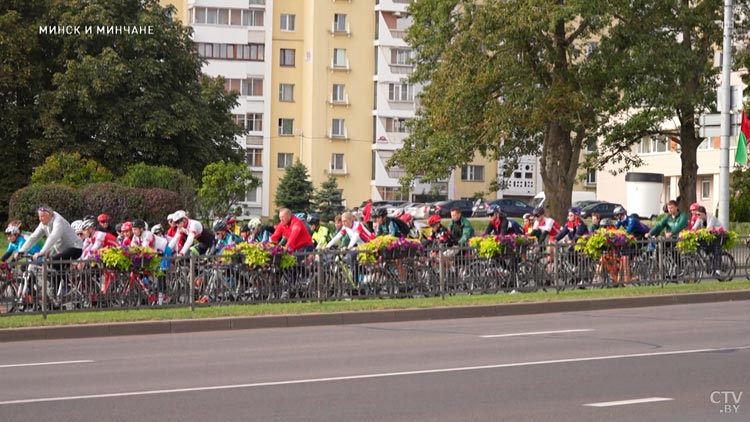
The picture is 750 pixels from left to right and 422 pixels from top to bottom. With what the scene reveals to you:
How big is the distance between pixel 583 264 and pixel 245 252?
6.66 meters

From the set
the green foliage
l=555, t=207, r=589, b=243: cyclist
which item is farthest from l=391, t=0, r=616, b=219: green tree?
l=555, t=207, r=589, b=243: cyclist

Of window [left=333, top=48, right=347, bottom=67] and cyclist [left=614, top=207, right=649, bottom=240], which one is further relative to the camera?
window [left=333, top=48, right=347, bottom=67]

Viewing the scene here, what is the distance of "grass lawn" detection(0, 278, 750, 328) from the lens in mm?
19641

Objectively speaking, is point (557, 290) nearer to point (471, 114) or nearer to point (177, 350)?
point (177, 350)

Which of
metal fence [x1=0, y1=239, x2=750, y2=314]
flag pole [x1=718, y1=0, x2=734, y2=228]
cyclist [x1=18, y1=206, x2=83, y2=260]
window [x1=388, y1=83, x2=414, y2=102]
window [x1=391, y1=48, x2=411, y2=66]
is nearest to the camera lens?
metal fence [x1=0, y1=239, x2=750, y2=314]

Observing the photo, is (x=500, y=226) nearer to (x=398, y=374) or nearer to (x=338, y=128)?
(x=398, y=374)

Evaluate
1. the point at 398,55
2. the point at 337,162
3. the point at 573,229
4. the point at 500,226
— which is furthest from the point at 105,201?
the point at 398,55

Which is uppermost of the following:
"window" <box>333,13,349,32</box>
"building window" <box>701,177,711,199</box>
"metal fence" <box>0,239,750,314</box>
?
"window" <box>333,13,349,32</box>

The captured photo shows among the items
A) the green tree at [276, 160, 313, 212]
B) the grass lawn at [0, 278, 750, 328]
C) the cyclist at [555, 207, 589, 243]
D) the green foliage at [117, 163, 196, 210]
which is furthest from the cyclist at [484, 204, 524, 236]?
the green tree at [276, 160, 313, 212]

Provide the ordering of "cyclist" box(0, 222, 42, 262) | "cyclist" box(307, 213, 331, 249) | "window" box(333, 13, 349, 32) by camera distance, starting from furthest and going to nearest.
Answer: "window" box(333, 13, 349, 32)
"cyclist" box(307, 213, 331, 249)
"cyclist" box(0, 222, 42, 262)

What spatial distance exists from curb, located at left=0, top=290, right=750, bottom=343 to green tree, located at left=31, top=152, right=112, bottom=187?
3260 cm

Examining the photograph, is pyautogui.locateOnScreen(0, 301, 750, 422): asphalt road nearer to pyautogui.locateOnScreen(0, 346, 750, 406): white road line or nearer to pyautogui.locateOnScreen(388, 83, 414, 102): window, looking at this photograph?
pyautogui.locateOnScreen(0, 346, 750, 406): white road line

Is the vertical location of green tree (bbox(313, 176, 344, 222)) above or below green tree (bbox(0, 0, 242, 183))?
below

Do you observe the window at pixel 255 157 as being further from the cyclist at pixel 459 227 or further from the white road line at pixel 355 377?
the white road line at pixel 355 377
